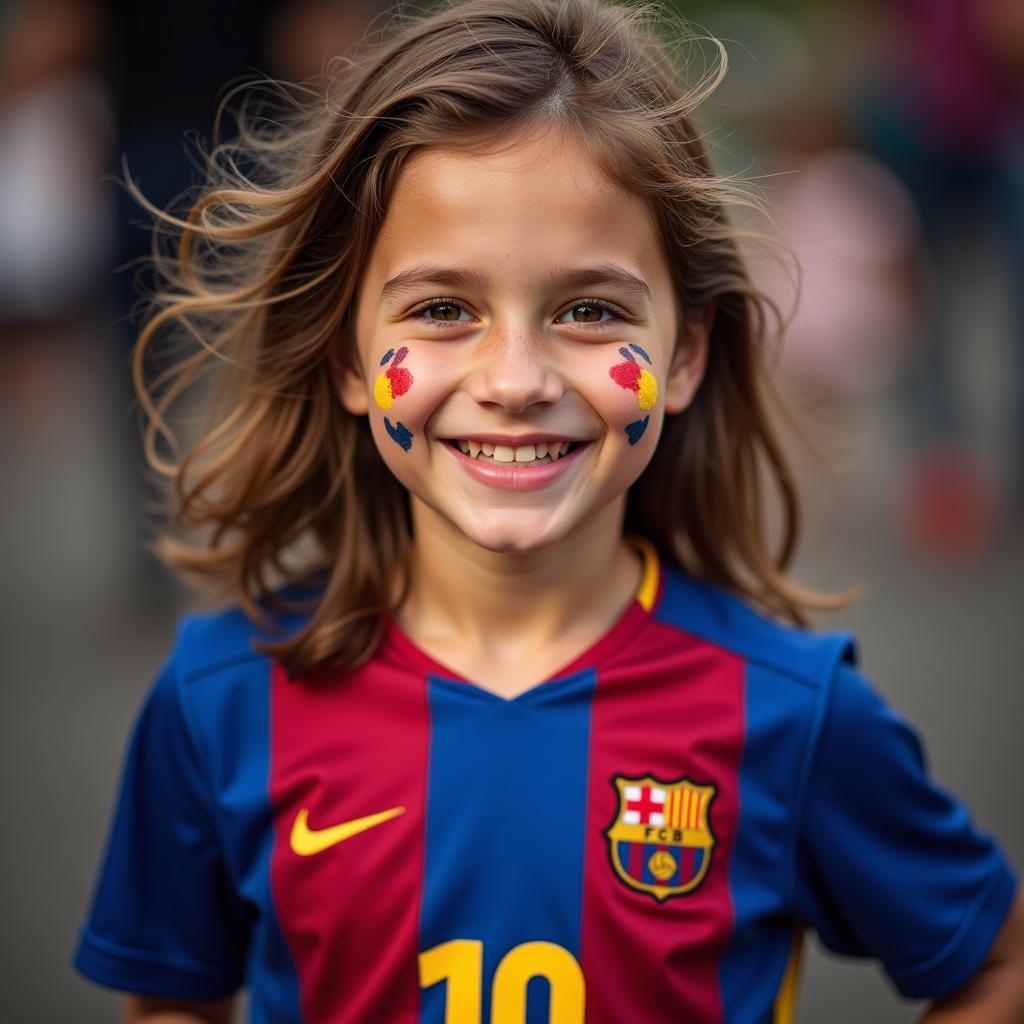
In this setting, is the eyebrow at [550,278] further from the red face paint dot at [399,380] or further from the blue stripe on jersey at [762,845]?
the blue stripe on jersey at [762,845]

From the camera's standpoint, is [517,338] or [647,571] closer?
[517,338]

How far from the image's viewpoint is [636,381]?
6.27 ft

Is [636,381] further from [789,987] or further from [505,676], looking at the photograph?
[789,987]

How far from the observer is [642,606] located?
2.12 meters

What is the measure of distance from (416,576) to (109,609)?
3.91 m

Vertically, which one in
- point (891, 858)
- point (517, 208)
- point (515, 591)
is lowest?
point (891, 858)

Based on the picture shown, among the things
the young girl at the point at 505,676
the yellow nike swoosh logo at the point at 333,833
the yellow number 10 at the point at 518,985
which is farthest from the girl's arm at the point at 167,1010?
the yellow number 10 at the point at 518,985

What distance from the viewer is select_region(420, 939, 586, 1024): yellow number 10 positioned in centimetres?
190

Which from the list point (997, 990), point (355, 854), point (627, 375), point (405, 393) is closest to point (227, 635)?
point (355, 854)

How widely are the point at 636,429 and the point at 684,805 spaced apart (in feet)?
1.67

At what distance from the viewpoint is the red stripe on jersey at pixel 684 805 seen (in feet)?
6.29

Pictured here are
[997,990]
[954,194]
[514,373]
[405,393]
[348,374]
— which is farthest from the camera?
[954,194]

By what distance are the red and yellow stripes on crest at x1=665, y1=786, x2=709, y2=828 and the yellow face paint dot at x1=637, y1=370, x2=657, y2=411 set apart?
0.52m

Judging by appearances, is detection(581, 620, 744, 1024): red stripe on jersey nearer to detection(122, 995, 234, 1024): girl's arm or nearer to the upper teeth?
the upper teeth
